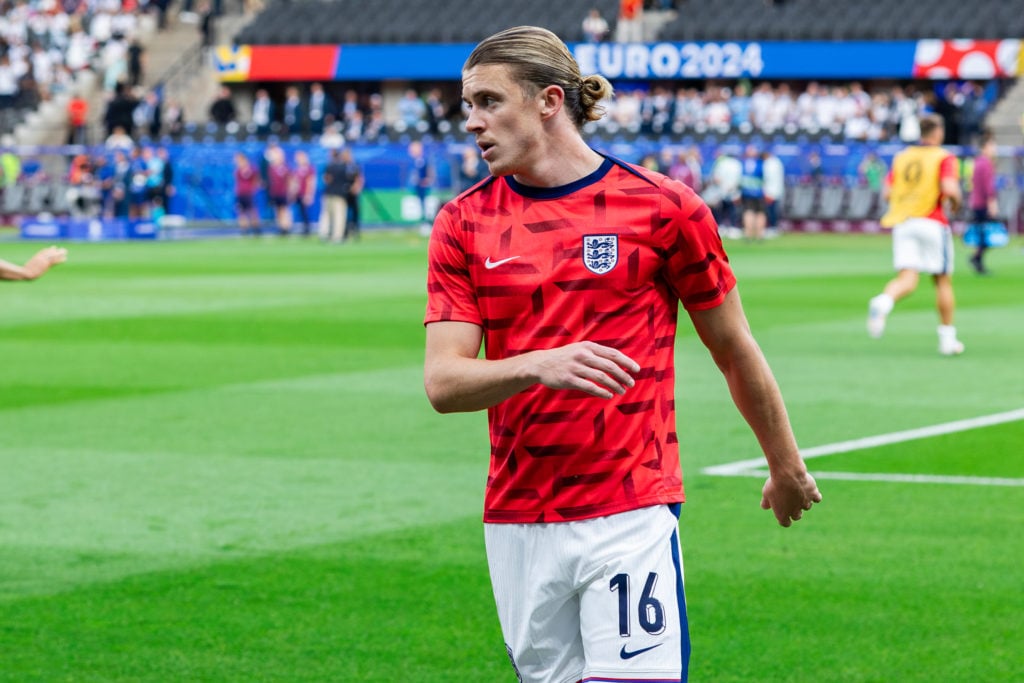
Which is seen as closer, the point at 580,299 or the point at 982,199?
the point at 580,299

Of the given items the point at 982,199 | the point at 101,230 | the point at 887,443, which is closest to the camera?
the point at 887,443

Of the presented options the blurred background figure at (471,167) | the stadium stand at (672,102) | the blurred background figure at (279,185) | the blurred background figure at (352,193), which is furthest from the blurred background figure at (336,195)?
the stadium stand at (672,102)

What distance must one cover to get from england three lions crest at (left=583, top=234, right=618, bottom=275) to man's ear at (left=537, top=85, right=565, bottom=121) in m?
0.29

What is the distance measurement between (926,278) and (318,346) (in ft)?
46.3

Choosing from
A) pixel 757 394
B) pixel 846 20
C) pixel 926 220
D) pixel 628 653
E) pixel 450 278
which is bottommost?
pixel 628 653

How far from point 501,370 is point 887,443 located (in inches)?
311

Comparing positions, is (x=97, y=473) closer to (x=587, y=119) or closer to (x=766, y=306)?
(x=587, y=119)

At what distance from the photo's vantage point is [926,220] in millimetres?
17031

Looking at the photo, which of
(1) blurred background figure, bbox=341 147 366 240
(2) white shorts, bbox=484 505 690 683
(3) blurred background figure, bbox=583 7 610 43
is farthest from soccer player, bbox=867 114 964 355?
(3) blurred background figure, bbox=583 7 610 43

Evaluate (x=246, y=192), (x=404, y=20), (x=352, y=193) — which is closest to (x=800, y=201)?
(x=352, y=193)

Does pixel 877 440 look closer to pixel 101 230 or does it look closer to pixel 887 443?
pixel 887 443

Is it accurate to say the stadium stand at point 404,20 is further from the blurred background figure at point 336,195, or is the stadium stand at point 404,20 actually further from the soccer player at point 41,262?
the soccer player at point 41,262

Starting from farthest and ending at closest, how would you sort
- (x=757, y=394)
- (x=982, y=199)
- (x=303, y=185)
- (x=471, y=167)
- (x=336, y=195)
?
(x=303, y=185) → (x=471, y=167) → (x=336, y=195) → (x=982, y=199) → (x=757, y=394)

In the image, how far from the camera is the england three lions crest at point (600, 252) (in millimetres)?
4121
